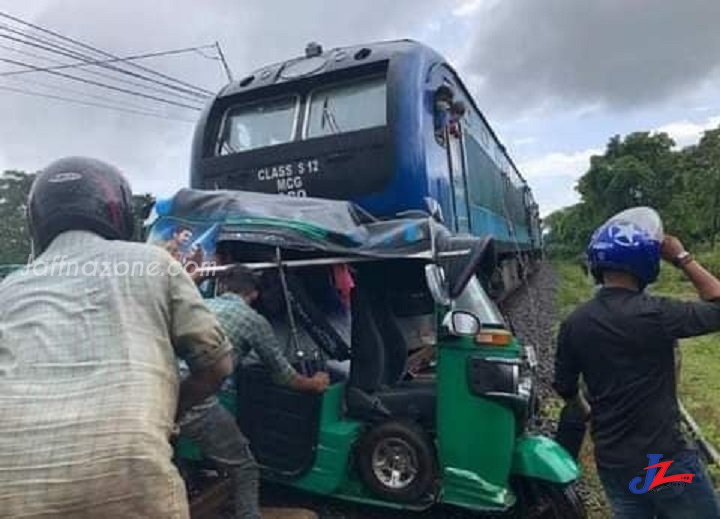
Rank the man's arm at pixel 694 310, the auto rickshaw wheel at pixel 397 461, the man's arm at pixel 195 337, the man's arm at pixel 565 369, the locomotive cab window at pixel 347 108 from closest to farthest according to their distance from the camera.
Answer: the man's arm at pixel 195 337
the man's arm at pixel 694 310
the man's arm at pixel 565 369
the auto rickshaw wheel at pixel 397 461
the locomotive cab window at pixel 347 108

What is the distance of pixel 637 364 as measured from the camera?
2541 millimetres

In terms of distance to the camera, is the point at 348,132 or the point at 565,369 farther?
the point at 348,132

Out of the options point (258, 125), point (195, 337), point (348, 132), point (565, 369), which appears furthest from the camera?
point (258, 125)

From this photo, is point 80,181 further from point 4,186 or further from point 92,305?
point 4,186

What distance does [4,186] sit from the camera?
3192 cm

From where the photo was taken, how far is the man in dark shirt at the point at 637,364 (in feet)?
8.11

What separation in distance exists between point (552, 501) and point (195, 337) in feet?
9.68

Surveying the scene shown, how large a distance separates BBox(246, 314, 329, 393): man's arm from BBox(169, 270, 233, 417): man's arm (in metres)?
2.11

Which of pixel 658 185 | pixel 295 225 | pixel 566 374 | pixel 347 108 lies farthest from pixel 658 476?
pixel 658 185

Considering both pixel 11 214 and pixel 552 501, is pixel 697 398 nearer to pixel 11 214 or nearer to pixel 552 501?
pixel 552 501

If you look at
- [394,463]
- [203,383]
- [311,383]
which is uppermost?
[203,383]

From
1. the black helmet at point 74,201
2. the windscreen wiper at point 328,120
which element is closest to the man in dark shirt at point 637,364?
the black helmet at point 74,201

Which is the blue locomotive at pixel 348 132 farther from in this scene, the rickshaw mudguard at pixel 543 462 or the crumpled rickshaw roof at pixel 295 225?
the rickshaw mudguard at pixel 543 462

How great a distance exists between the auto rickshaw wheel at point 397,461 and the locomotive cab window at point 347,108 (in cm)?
365
